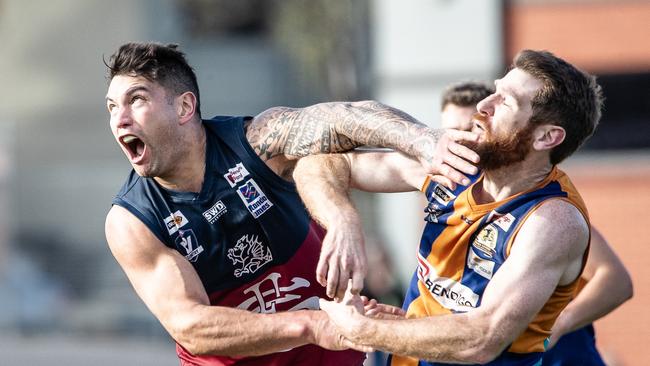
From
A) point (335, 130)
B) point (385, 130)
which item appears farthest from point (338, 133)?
point (385, 130)

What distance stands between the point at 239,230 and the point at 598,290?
185 cm

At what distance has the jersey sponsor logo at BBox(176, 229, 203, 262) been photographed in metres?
5.10

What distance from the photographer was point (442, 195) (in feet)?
15.8

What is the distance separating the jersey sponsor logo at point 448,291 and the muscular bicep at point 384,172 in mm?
365

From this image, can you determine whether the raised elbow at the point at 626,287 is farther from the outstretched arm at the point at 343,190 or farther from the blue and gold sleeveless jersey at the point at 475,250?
the outstretched arm at the point at 343,190

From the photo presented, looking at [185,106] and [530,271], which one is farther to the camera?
[185,106]

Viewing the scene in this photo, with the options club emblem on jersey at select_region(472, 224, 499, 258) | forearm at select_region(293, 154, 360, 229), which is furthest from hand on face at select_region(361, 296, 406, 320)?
club emblem on jersey at select_region(472, 224, 499, 258)

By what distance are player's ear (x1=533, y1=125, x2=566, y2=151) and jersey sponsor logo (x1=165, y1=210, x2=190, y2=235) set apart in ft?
5.31

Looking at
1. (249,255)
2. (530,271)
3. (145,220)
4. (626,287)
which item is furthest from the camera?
(626,287)

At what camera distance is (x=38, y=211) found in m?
23.8

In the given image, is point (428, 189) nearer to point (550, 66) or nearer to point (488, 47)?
point (550, 66)

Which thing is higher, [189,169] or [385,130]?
[385,130]

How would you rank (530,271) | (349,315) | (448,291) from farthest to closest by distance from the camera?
(448,291) < (349,315) < (530,271)

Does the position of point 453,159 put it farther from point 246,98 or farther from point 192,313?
point 246,98
